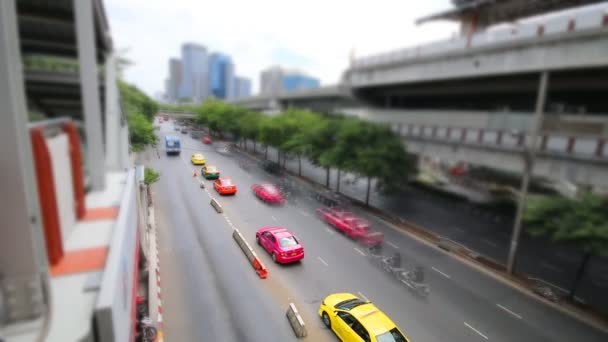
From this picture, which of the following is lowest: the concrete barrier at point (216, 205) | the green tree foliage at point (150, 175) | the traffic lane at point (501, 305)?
the traffic lane at point (501, 305)

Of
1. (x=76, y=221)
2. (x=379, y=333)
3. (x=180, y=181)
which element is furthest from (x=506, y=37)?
(x=76, y=221)

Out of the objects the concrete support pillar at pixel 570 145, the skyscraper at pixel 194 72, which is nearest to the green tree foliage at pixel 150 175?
the skyscraper at pixel 194 72

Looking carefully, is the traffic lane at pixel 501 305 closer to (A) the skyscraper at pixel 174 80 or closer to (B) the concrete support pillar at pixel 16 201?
(A) the skyscraper at pixel 174 80

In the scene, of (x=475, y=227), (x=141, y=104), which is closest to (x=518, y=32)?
(x=475, y=227)

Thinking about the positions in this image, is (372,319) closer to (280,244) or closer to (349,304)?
(349,304)

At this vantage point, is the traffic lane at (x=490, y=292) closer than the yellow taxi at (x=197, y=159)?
No

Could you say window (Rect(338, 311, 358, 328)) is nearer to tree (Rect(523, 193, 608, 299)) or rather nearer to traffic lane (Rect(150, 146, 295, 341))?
traffic lane (Rect(150, 146, 295, 341))
